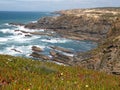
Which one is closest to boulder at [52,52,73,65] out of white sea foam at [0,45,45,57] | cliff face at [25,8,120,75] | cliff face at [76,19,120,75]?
cliff face at [25,8,120,75]

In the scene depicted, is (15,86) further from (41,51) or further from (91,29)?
(91,29)

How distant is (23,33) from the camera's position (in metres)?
107

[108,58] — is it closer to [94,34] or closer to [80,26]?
[94,34]

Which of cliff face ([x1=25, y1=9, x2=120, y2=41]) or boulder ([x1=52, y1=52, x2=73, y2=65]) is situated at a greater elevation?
boulder ([x1=52, y1=52, x2=73, y2=65])

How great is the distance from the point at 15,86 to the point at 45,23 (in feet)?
422

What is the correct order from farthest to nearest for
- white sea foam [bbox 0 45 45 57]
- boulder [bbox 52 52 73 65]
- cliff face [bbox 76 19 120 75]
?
white sea foam [bbox 0 45 45 57]
boulder [bbox 52 52 73 65]
cliff face [bbox 76 19 120 75]

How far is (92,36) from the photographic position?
10269 centimetres

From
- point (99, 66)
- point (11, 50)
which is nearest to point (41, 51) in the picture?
point (11, 50)

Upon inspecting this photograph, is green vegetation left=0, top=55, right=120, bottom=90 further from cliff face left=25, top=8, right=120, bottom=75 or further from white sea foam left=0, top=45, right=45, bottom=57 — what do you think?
white sea foam left=0, top=45, right=45, bottom=57

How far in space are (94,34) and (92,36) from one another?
2.86 metres

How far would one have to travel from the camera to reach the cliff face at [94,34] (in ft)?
137

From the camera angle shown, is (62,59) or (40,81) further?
(62,59)

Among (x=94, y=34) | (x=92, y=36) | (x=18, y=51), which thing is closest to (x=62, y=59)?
(x=18, y=51)

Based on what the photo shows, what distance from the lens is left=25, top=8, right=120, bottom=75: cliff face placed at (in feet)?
137
